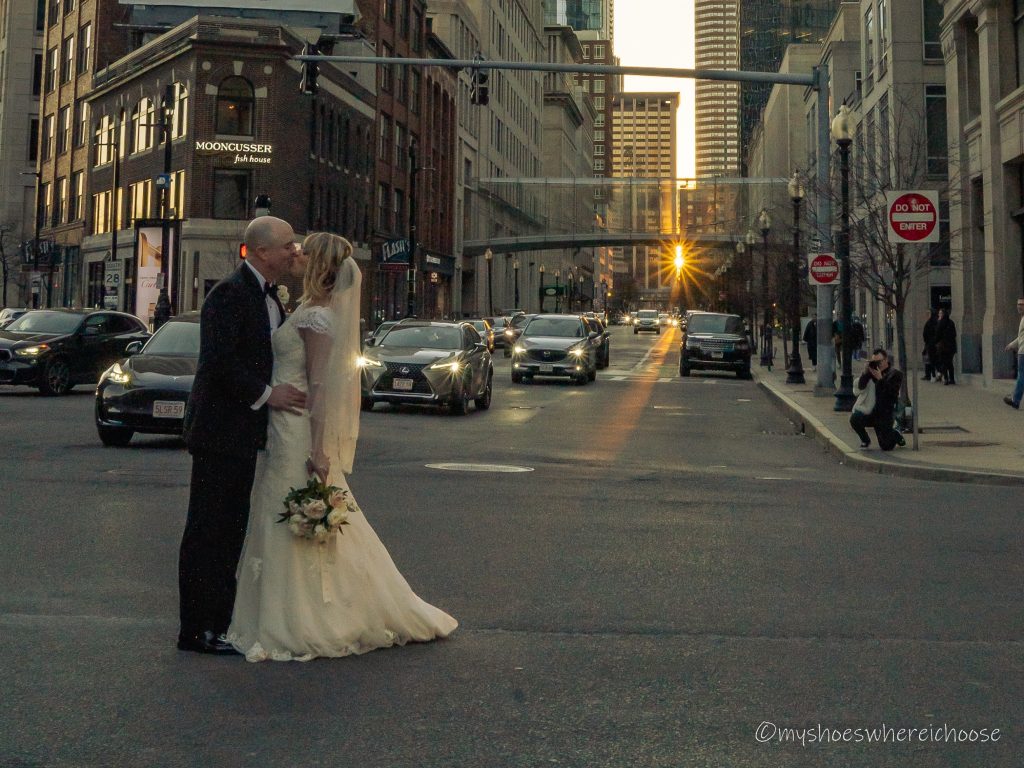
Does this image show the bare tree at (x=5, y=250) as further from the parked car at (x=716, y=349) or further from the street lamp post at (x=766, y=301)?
the parked car at (x=716, y=349)

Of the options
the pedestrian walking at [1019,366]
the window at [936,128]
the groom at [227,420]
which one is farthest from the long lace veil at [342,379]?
the window at [936,128]

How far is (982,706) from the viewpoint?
477 centimetres

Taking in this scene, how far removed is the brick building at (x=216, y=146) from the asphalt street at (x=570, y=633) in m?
38.6

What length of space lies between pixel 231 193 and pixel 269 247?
48.5 meters

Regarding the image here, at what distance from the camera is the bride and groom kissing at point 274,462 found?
529 centimetres

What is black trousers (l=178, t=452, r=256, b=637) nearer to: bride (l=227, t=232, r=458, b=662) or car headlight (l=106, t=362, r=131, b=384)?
bride (l=227, t=232, r=458, b=662)

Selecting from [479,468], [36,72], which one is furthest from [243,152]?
[479,468]

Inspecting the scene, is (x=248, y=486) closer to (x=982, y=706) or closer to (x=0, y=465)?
(x=982, y=706)

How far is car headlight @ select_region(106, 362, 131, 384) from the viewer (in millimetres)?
14304

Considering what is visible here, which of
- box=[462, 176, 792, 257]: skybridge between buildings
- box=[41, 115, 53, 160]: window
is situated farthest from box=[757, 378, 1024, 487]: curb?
box=[462, 176, 792, 257]: skybridge between buildings

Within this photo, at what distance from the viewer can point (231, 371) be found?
5242mm

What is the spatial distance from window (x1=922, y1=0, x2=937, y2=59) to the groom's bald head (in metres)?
37.4

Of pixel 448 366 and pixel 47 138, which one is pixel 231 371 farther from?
pixel 47 138

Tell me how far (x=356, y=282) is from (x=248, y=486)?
3.38 ft
